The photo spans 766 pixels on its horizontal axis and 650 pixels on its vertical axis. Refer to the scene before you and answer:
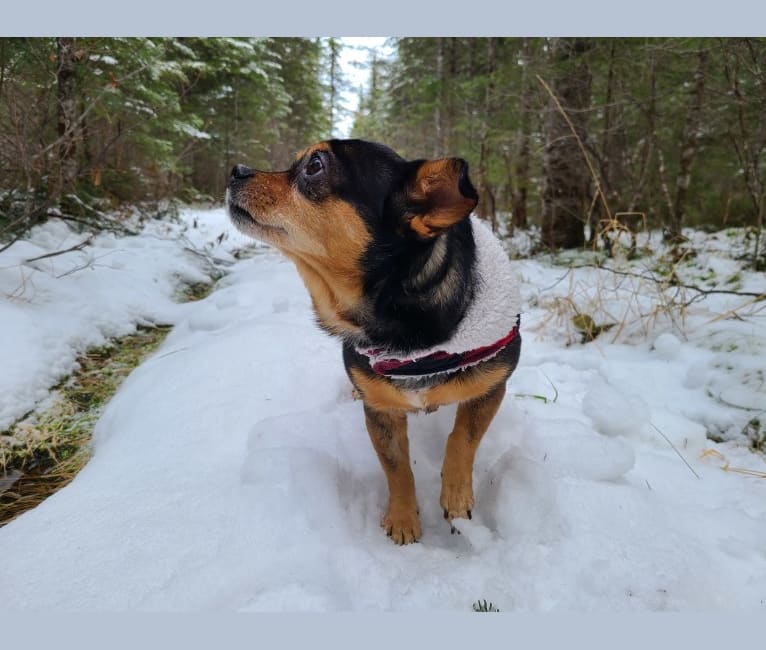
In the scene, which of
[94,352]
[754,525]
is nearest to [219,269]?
[94,352]

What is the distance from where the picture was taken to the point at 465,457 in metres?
2.23

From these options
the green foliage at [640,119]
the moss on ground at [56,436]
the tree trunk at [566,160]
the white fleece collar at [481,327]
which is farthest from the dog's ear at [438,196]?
the tree trunk at [566,160]

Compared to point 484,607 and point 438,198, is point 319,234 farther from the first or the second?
point 484,607

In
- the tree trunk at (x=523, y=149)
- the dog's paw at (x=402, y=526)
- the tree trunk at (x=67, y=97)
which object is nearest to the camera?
the dog's paw at (x=402, y=526)

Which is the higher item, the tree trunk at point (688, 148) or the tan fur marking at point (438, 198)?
the tree trunk at point (688, 148)

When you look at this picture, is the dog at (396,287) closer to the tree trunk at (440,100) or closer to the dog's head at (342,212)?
the dog's head at (342,212)

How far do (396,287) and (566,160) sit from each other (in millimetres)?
7109

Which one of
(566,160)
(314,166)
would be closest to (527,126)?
(566,160)

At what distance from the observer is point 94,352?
13.3ft

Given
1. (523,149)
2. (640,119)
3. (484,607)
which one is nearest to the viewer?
(484,607)

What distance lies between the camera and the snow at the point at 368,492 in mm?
1701

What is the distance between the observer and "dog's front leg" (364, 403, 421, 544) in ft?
7.08

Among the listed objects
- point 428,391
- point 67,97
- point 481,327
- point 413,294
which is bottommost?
point 428,391

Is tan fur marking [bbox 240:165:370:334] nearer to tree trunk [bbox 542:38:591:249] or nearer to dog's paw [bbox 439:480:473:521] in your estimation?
dog's paw [bbox 439:480:473:521]
